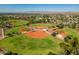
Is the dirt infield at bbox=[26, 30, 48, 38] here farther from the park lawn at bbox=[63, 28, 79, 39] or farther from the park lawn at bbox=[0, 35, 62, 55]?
the park lawn at bbox=[63, 28, 79, 39]

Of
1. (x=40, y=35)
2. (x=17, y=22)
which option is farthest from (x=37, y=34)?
(x=17, y=22)

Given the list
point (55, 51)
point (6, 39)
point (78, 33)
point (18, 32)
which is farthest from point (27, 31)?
point (78, 33)

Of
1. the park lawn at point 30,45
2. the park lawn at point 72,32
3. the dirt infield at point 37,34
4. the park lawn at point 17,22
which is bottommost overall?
the park lawn at point 30,45

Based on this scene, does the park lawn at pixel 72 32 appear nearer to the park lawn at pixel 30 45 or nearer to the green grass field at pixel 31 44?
the green grass field at pixel 31 44

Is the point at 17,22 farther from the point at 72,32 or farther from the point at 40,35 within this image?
the point at 72,32

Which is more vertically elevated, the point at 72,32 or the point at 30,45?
the point at 72,32

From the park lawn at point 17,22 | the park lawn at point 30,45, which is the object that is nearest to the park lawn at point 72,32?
the park lawn at point 30,45

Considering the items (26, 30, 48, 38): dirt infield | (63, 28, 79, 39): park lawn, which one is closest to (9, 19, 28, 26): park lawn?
(26, 30, 48, 38): dirt infield
